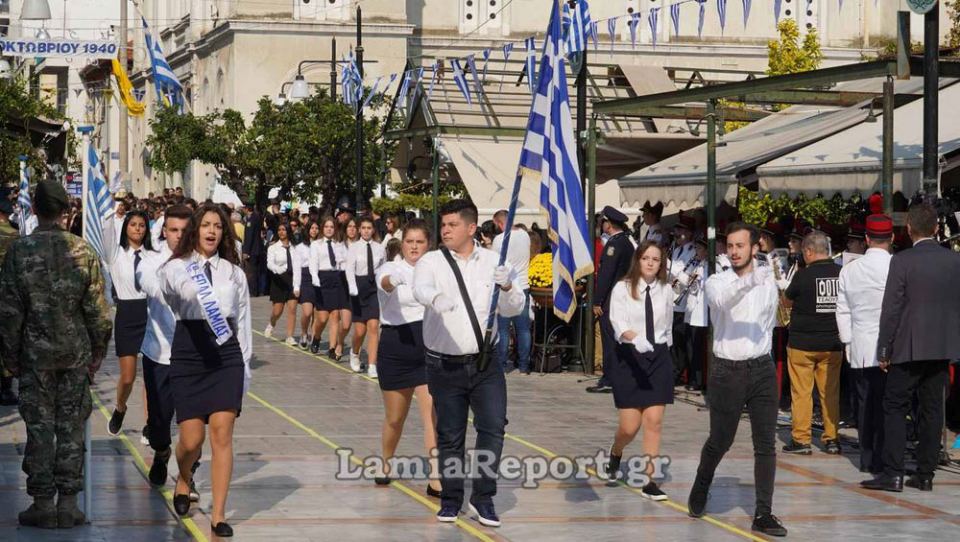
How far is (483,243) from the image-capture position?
2078cm

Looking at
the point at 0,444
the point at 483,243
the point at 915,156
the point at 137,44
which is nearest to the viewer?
the point at 0,444

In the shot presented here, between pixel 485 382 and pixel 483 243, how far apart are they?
10919 mm

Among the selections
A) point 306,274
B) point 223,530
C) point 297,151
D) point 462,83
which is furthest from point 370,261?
point 297,151

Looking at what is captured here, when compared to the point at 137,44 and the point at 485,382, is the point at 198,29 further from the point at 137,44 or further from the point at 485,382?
the point at 485,382

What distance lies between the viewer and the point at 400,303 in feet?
37.5

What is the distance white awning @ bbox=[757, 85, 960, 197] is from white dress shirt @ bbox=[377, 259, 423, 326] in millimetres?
4601

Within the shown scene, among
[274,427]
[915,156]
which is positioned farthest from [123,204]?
[915,156]

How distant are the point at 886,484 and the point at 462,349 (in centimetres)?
350

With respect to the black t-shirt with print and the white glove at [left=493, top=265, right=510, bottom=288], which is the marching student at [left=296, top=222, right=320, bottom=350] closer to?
the black t-shirt with print

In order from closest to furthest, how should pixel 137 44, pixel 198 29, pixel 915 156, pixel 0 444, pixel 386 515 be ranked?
pixel 386 515
pixel 0 444
pixel 915 156
pixel 198 29
pixel 137 44

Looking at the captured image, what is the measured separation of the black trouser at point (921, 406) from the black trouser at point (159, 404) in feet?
15.8

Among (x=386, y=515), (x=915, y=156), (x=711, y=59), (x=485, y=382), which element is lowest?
(x=386, y=515)

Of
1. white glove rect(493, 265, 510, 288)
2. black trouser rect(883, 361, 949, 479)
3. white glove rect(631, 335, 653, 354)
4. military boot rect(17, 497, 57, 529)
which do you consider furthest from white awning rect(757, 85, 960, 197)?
military boot rect(17, 497, 57, 529)

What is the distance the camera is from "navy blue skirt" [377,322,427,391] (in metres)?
11.4
